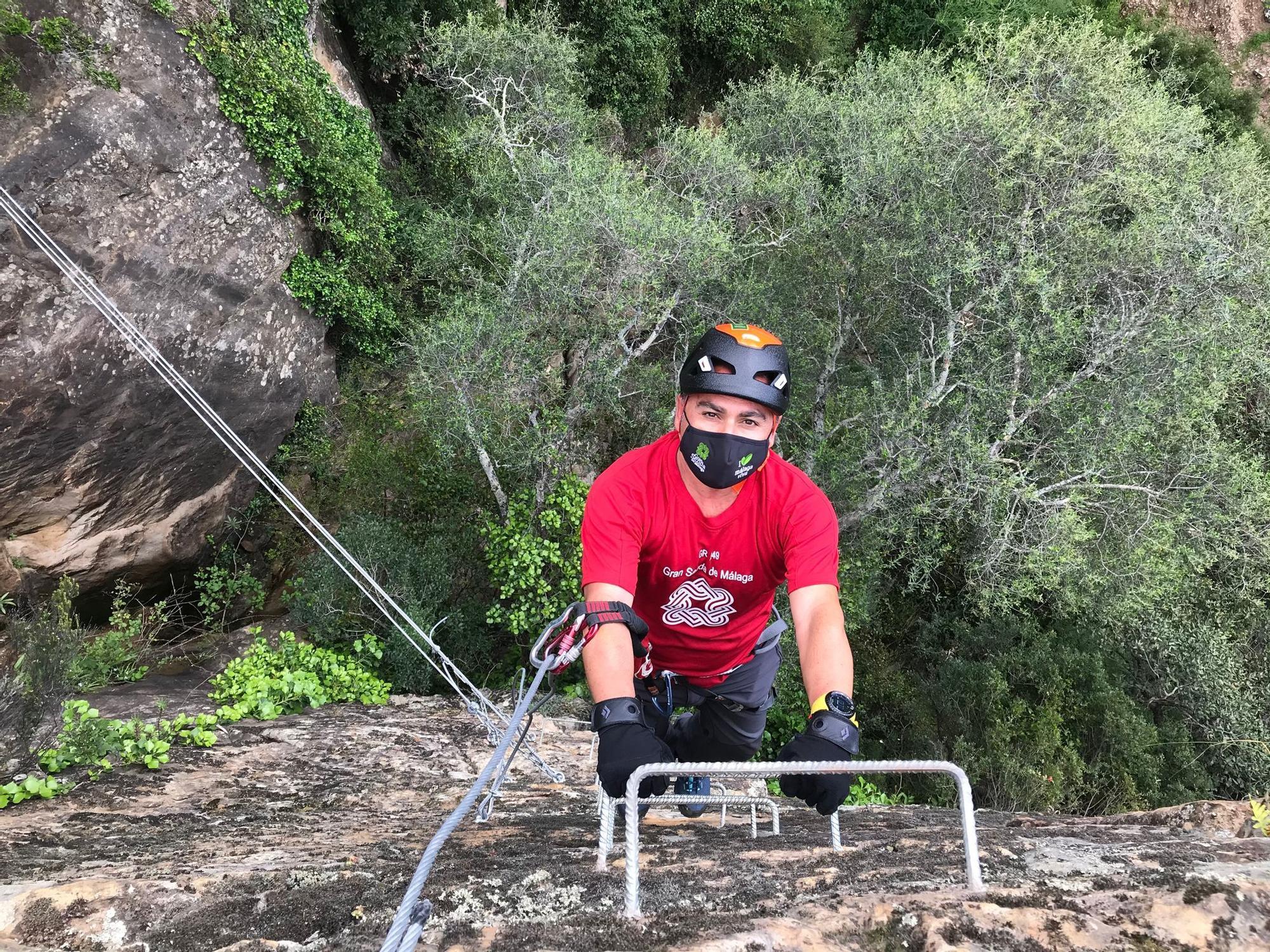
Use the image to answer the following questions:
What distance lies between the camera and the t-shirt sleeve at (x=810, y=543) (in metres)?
2.92

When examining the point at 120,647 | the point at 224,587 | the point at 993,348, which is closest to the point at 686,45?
the point at 993,348

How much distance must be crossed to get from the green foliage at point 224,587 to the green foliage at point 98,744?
24.2 feet

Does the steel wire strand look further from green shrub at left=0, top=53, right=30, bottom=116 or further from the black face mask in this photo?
green shrub at left=0, top=53, right=30, bottom=116

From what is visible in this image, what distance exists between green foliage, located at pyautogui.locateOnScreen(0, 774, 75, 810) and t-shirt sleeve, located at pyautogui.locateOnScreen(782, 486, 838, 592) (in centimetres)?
437

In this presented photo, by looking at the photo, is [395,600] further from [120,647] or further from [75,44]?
[75,44]

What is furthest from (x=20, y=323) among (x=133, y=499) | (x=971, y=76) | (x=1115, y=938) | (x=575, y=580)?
(x=971, y=76)

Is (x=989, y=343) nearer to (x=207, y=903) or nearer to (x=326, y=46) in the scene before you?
(x=207, y=903)

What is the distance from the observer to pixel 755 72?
2284 cm

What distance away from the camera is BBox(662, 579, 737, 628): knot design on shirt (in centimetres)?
318

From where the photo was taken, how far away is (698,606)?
10.7ft

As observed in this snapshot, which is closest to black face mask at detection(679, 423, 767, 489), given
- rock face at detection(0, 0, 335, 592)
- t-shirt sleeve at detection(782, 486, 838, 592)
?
t-shirt sleeve at detection(782, 486, 838, 592)

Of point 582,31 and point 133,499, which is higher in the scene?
point 582,31

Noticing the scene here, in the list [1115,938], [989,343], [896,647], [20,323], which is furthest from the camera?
[896,647]

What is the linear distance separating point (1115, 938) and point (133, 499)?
1156 cm
